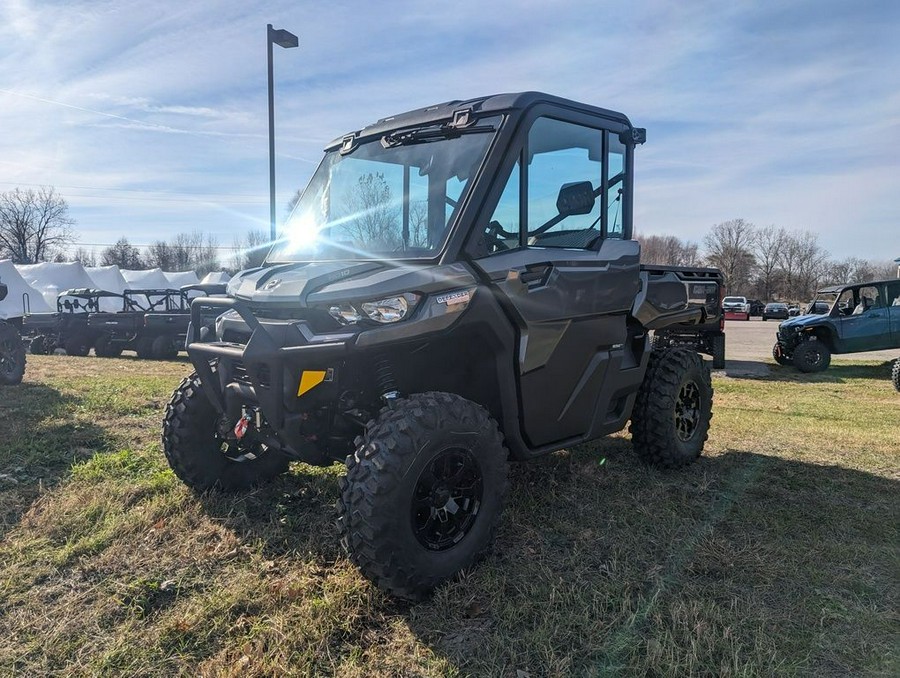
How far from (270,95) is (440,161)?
8.24 metres

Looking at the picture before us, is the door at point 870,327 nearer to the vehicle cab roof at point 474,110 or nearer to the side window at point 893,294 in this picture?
the side window at point 893,294

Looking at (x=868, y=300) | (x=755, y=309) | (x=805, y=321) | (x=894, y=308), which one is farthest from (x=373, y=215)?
(x=755, y=309)

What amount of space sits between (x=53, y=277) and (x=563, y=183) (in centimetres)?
2935

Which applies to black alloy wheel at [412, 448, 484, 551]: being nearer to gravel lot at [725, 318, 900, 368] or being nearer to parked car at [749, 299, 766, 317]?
gravel lot at [725, 318, 900, 368]

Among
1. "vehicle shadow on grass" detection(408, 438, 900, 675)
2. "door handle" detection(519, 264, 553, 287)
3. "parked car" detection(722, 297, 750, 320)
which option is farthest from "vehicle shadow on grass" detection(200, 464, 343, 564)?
"parked car" detection(722, 297, 750, 320)

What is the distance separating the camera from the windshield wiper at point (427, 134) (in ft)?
11.2

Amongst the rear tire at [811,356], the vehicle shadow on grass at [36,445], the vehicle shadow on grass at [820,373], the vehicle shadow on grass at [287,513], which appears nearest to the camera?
the vehicle shadow on grass at [287,513]

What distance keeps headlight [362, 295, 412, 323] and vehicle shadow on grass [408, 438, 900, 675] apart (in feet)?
4.33

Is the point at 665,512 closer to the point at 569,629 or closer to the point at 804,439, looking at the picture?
the point at 569,629

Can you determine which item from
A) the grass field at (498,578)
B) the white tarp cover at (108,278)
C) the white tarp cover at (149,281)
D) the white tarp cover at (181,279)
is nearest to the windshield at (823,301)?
the grass field at (498,578)

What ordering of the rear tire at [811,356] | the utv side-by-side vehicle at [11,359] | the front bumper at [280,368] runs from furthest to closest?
1. the rear tire at [811,356]
2. the utv side-by-side vehicle at [11,359]
3. the front bumper at [280,368]

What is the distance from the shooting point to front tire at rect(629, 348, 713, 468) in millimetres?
4926

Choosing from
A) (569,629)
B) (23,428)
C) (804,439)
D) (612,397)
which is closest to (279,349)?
(569,629)

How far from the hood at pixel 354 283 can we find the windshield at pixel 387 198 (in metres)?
0.22
